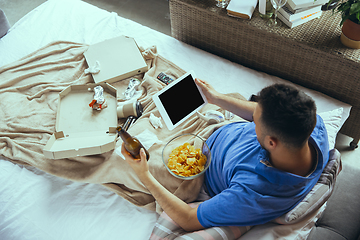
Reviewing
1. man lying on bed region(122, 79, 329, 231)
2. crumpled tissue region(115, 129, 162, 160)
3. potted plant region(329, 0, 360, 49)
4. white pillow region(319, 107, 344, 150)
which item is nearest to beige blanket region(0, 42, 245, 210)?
crumpled tissue region(115, 129, 162, 160)

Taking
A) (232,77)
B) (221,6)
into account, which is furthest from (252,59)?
(221,6)

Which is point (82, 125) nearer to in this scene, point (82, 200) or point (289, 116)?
point (82, 200)

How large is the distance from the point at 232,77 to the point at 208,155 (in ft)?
2.33

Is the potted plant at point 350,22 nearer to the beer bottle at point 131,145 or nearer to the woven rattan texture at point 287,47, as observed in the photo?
the woven rattan texture at point 287,47

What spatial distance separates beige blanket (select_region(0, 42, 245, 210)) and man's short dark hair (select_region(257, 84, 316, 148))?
1.53 feet

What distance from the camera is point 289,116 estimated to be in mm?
840

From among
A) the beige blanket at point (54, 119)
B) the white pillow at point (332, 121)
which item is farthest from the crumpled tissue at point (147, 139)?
the white pillow at point (332, 121)

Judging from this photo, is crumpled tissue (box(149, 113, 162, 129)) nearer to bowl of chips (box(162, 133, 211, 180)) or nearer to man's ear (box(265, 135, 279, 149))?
bowl of chips (box(162, 133, 211, 180))

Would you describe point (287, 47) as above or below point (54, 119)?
above

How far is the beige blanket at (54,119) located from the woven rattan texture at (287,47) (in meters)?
0.38

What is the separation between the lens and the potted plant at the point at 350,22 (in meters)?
1.36

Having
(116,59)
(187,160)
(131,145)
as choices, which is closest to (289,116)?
(187,160)

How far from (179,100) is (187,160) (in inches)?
Result: 14.3

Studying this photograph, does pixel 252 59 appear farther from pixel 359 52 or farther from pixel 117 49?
pixel 117 49
